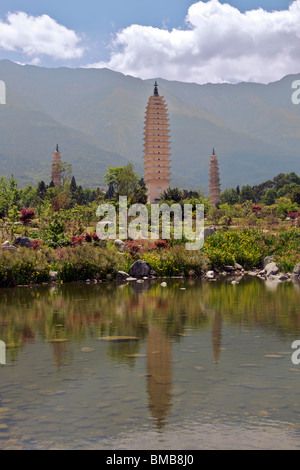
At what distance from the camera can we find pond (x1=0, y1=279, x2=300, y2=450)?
5340mm

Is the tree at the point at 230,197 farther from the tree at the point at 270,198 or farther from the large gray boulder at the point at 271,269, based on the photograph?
the large gray boulder at the point at 271,269

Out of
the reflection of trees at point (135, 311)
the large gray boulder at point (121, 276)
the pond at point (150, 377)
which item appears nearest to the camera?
the pond at point (150, 377)

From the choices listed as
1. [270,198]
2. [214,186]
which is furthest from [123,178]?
[214,186]

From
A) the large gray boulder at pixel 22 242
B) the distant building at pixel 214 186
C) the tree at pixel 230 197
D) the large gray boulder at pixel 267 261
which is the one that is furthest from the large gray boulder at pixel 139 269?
the distant building at pixel 214 186

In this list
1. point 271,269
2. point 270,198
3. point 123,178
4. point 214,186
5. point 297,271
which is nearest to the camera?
point 297,271

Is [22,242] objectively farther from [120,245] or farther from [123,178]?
[123,178]

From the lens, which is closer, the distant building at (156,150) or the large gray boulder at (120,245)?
the large gray boulder at (120,245)

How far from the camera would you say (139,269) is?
72.7 feet

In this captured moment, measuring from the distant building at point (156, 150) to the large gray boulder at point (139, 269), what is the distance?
53661 millimetres

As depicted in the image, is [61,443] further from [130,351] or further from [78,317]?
[78,317]

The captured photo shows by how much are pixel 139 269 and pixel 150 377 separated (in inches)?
589

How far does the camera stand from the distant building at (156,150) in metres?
76.2

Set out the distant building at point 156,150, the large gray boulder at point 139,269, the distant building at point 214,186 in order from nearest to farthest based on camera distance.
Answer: the large gray boulder at point 139,269 < the distant building at point 156,150 < the distant building at point 214,186
